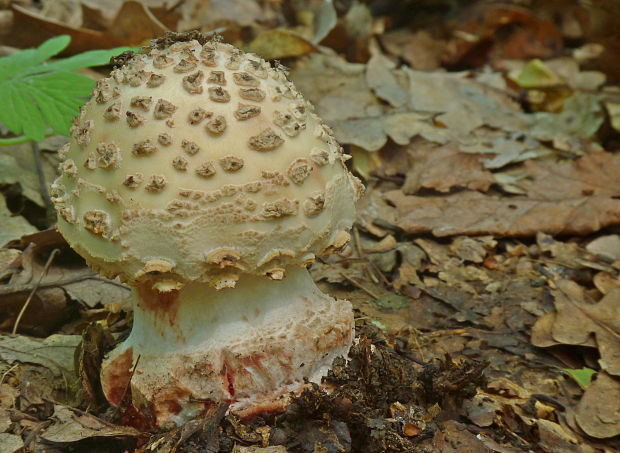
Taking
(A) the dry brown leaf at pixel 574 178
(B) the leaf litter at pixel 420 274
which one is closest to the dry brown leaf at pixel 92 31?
(B) the leaf litter at pixel 420 274

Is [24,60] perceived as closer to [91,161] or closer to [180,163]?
[91,161]

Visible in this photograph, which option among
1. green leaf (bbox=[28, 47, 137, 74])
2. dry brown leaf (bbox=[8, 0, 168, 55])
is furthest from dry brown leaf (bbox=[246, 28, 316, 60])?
green leaf (bbox=[28, 47, 137, 74])

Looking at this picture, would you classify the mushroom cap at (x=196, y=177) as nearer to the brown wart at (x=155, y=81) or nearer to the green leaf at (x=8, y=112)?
the brown wart at (x=155, y=81)

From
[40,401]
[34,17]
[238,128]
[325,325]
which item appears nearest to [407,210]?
[325,325]

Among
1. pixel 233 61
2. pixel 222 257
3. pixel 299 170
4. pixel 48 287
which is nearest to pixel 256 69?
pixel 233 61

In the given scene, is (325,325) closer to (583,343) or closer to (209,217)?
(209,217)

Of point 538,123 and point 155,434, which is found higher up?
point 155,434
